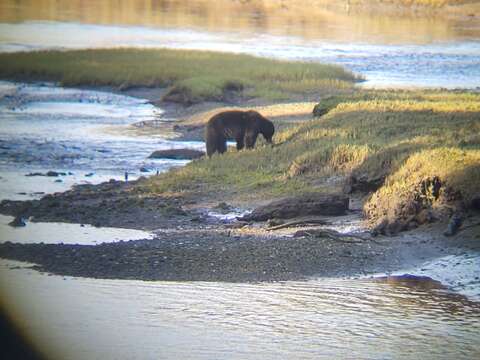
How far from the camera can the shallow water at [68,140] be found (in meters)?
21.3

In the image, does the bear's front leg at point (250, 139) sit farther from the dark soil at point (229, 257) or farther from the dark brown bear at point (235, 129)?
the dark soil at point (229, 257)

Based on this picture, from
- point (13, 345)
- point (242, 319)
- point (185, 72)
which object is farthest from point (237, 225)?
point (185, 72)

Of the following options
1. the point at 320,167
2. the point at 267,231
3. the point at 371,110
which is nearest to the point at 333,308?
the point at 267,231

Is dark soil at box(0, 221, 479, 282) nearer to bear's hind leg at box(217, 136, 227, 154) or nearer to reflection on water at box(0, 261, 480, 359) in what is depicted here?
reflection on water at box(0, 261, 480, 359)

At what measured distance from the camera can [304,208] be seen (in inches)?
614

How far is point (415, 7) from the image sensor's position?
8900 centimetres

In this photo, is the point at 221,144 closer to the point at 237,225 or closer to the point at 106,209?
the point at 106,209

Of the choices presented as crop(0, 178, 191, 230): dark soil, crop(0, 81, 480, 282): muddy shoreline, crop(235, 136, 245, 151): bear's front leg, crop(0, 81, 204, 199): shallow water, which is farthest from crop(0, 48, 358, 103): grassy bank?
crop(0, 81, 480, 282): muddy shoreline

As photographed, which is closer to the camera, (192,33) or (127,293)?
(127,293)

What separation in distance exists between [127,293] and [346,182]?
18.8 feet

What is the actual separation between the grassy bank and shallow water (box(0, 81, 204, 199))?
153cm

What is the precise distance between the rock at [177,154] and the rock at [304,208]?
7.90m

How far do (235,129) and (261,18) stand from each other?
6050 cm

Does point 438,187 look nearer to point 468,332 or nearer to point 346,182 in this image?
point 346,182
